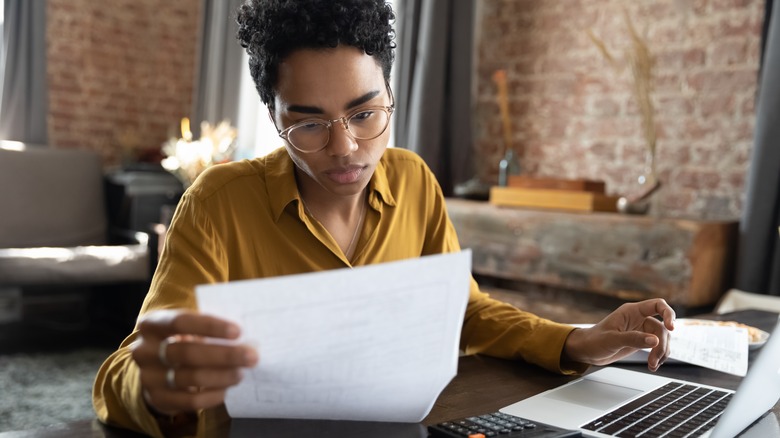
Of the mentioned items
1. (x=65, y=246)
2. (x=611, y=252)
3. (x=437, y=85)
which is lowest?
(x=65, y=246)

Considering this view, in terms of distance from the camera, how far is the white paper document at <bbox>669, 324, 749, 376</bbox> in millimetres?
1169

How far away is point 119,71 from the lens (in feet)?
15.6

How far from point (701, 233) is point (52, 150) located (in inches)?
132

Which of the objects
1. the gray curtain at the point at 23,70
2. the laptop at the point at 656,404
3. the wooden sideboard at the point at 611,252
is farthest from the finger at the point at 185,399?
the gray curtain at the point at 23,70

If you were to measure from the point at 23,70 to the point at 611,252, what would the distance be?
329 centimetres

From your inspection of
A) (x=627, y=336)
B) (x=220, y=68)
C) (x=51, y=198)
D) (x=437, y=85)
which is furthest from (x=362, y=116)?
(x=220, y=68)

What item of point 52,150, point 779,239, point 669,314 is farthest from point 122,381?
point 52,150

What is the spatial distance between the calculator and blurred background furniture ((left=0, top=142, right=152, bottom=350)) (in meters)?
3.22

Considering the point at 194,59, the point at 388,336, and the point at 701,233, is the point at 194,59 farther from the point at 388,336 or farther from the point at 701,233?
the point at 388,336

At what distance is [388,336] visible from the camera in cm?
70

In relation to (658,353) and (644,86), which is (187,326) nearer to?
(658,353)

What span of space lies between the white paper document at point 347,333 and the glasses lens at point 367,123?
17.0 inches

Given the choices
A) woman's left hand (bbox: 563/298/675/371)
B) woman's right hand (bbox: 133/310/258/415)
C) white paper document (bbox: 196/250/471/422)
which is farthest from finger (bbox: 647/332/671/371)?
woman's right hand (bbox: 133/310/258/415)

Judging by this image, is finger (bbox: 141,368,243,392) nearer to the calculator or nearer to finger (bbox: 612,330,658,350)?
the calculator
